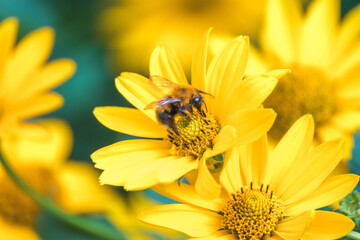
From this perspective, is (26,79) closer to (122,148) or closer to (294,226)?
(122,148)

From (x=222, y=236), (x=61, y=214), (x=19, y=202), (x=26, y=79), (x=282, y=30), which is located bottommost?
(x=19, y=202)

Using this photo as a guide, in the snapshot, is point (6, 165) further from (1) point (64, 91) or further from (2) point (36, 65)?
(1) point (64, 91)

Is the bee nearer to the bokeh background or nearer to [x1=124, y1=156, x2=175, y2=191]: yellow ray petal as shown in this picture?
[x1=124, y1=156, x2=175, y2=191]: yellow ray petal

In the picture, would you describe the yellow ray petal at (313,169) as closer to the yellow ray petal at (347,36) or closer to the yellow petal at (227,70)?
the yellow petal at (227,70)

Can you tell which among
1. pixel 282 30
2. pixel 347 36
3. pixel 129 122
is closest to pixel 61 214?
pixel 129 122

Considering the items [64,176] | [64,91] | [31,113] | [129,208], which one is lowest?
[129,208]

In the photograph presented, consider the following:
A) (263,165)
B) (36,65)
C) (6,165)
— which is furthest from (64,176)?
(263,165)
